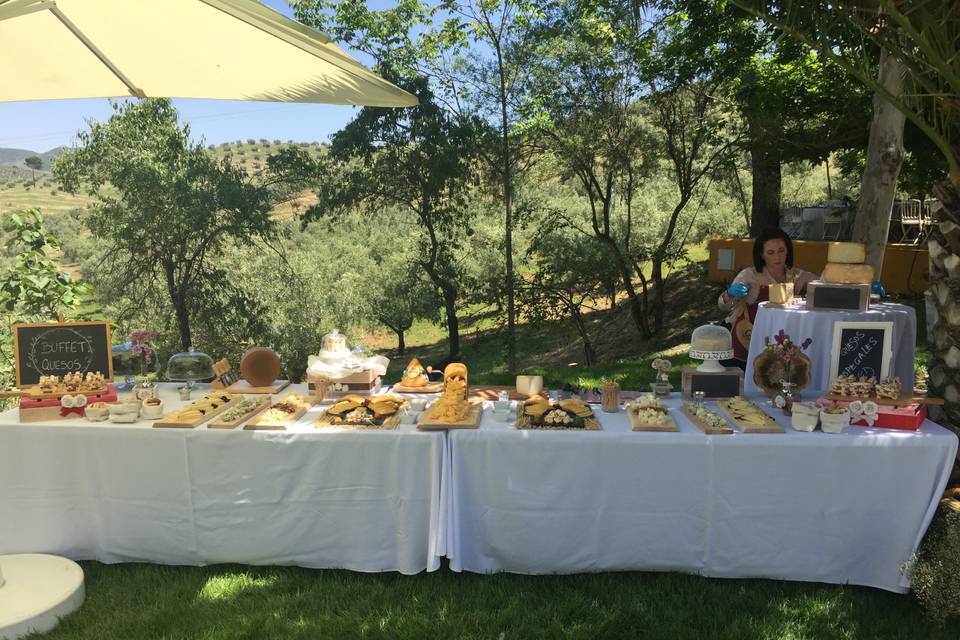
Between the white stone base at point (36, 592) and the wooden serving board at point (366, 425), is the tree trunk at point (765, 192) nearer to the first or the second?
the wooden serving board at point (366, 425)

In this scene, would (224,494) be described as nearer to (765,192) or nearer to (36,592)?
(36,592)

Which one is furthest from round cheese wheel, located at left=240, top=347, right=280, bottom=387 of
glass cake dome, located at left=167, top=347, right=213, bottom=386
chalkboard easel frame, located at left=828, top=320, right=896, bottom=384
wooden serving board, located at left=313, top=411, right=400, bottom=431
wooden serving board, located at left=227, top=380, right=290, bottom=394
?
chalkboard easel frame, located at left=828, top=320, right=896, bottom=384

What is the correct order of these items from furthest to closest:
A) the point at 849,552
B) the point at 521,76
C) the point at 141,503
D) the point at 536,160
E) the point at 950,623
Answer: the point at 536,160 → the point at 521,76 → the point at 141,503 → the point at 849,552 → the point at 950,623

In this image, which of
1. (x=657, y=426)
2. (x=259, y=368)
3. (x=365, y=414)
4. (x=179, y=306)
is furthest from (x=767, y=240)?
(x=179, y=306)

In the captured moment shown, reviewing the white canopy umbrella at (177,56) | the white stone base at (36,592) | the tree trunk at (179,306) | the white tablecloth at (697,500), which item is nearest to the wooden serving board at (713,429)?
the white tablecloth at (697,500)

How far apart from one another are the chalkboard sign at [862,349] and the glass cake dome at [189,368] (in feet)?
10.5

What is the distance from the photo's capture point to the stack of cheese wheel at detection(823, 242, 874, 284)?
3.18 m

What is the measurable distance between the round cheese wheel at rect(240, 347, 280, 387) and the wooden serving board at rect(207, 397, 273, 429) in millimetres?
236

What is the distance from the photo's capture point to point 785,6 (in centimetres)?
287

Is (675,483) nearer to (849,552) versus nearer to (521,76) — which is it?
(849,552)

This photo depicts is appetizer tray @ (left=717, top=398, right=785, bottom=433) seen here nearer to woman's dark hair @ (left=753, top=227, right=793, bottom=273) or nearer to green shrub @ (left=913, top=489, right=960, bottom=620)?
green shrub @ (left=913, top=489, right=960, bottom=620)

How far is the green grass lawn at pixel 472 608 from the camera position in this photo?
248 centimetres

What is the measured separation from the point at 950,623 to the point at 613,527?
4.28 ft

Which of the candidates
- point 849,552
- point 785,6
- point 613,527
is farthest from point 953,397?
point 785,6
